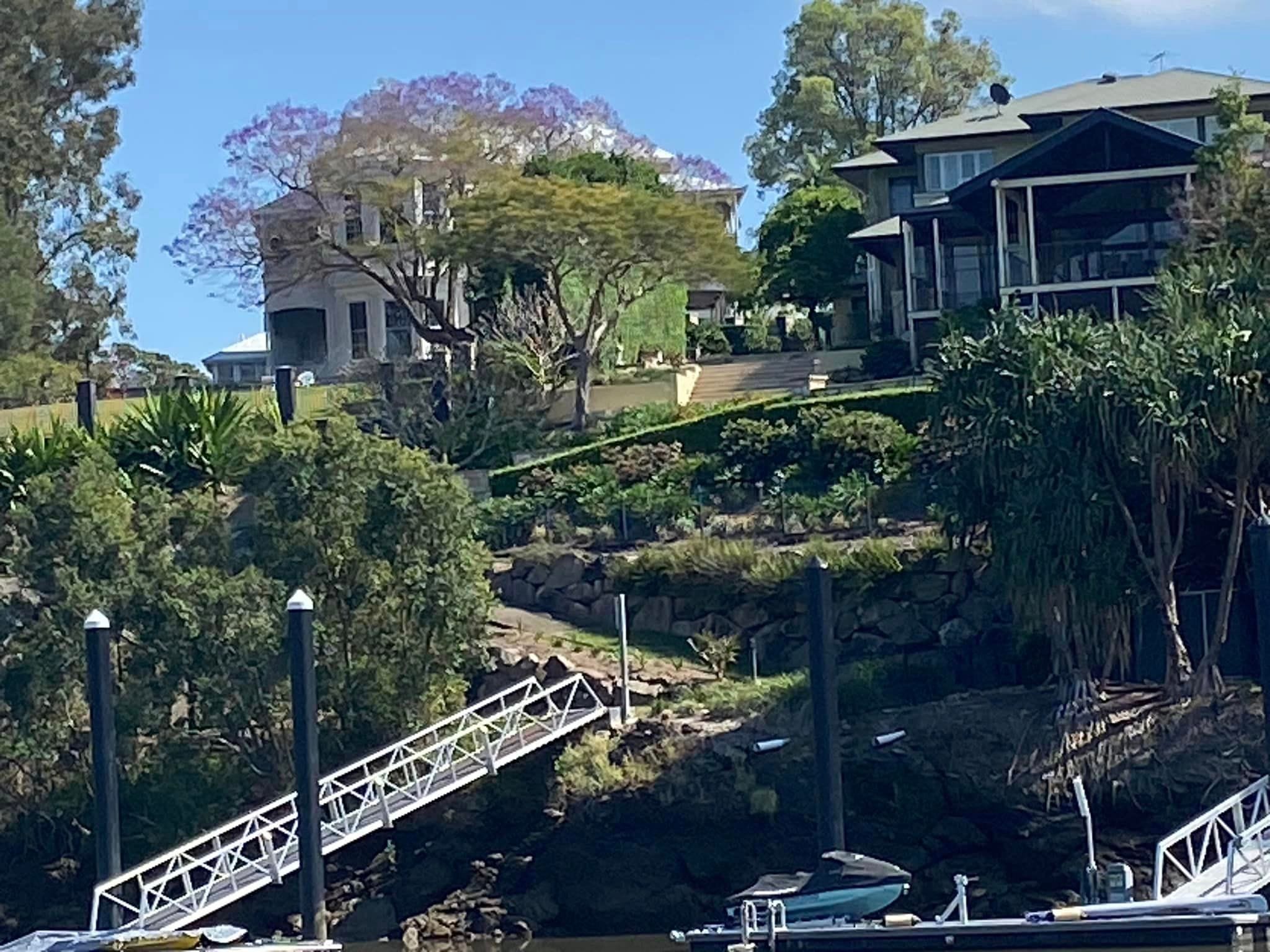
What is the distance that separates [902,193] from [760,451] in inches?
757

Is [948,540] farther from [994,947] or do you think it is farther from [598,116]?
[598,116]

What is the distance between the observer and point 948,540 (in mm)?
35500

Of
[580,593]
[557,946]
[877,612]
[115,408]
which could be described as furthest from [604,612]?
[115,408]

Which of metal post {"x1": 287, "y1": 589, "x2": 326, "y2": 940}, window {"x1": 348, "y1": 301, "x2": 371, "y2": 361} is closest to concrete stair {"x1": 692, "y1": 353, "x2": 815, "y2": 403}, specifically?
A: window {"x1": 348, "y1": 301, "x2": 371, "y2": 361}

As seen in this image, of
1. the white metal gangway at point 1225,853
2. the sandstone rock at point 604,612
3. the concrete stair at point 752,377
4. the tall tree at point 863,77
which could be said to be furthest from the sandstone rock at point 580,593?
the tall tree at point 863,77

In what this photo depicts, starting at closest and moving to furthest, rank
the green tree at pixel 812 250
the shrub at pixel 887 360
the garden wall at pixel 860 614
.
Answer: the garden wall at pixel 860 614 → the shrub at pixel 887 360 → the green tree at pixel 812 250

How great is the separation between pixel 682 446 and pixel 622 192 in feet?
23.6

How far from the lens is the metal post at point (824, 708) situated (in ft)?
96.2

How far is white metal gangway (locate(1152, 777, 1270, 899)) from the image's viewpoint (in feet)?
87.0

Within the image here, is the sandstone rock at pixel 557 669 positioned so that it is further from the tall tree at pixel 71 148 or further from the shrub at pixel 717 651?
the tall tree at pixel 71 148

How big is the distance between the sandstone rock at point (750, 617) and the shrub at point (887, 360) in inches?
549

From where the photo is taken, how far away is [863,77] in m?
82.4

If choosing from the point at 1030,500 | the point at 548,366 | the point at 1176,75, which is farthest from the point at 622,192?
the point at 1030,500

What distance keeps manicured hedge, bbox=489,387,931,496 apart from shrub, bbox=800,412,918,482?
3.29 feet
